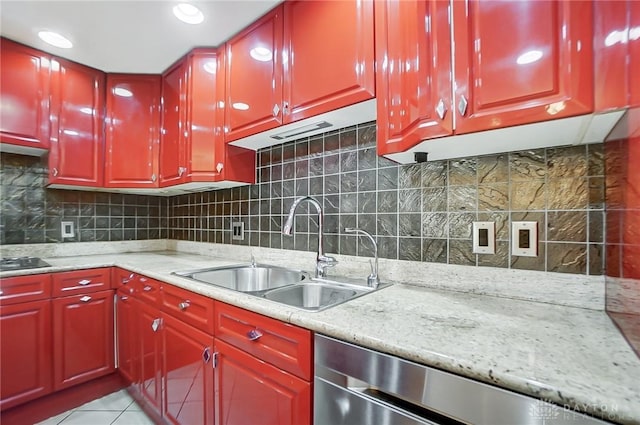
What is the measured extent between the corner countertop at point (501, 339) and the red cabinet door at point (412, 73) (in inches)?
21.7

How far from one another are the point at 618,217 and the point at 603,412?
1.87 feet

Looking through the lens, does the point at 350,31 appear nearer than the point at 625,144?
No

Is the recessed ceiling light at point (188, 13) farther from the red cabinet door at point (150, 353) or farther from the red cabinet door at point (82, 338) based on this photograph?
the red cabinet door at point (82, 338)

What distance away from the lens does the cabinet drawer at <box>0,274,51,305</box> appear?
1.55 meters

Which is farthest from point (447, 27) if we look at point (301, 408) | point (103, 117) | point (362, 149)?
point (103, 117)

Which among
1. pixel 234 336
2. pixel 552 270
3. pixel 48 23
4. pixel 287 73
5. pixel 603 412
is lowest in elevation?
pixel 234 336

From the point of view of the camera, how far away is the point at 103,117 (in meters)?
2.16

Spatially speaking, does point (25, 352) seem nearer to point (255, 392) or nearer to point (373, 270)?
point (255, 392)

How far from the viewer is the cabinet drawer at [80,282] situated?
68.1 inches

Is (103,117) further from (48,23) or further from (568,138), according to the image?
(568,138)

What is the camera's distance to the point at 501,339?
663 millimetres

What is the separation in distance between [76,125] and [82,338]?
4.88 ft

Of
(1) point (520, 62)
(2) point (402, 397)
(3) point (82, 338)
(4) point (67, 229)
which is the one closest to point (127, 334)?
(3) point (82, 338)

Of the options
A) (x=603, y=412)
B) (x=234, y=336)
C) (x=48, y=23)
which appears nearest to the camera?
(x=603, y=412)
